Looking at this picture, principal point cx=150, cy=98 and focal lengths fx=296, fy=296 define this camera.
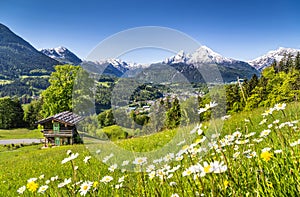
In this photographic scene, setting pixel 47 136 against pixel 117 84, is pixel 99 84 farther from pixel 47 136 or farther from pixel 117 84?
pixel 47 136

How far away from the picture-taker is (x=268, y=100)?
32.9 metres

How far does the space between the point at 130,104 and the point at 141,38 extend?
1.57 metres

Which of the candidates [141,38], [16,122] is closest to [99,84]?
[141,38]

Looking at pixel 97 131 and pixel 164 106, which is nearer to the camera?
pixel 164 106

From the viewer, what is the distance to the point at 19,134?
74.2 m

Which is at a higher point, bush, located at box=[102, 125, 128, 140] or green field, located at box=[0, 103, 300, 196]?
green field, located at box=[0, 103, 300, 196]

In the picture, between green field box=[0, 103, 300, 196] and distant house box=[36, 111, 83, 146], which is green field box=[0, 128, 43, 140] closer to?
distant house box=[36, 111, 83, 146]

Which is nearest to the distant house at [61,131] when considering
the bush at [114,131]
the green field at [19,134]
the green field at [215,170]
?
the bush at [114,131]

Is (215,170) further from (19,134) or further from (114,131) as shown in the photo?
(19,134)

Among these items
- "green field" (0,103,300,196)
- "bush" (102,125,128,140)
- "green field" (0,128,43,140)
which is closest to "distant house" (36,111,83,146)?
"bush" (102,125,128,140)

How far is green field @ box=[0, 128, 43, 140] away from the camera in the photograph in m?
69.2

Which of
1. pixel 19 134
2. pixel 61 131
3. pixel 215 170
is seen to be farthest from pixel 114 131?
pixel 19 134

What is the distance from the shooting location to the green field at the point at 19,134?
227 feet

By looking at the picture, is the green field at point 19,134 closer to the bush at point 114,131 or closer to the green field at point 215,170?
the bush at point 114,131
